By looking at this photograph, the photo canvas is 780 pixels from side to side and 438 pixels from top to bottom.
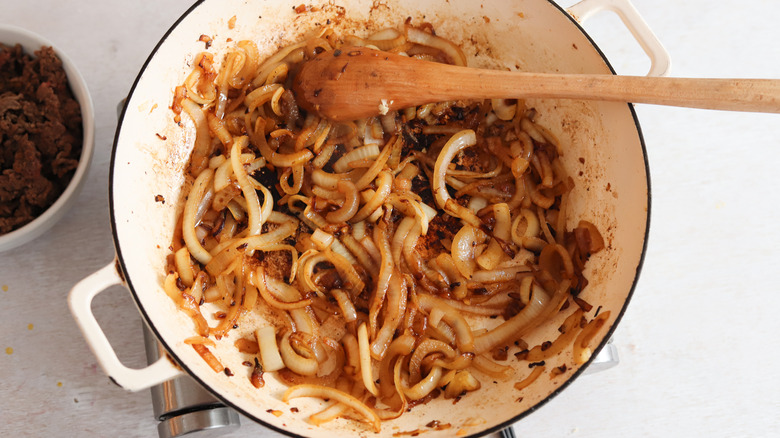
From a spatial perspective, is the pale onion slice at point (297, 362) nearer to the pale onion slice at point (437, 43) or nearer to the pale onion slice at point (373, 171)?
the pale onion slice at point (373, 171)

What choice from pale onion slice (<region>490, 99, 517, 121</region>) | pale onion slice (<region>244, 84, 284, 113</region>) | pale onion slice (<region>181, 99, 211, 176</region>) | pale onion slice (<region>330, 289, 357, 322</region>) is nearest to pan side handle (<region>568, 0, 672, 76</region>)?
pale onion slice (<region>490, 99, 517, 121</region>)

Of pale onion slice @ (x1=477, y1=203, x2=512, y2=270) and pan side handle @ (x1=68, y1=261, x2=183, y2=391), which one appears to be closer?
pan side handle @ (x1=68, y1=261, x2=183, y2=391)

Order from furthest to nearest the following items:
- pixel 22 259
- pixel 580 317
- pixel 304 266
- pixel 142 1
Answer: pixel 142 1 < pixel 22 259 < pixel 304 266 < pixel 580 317

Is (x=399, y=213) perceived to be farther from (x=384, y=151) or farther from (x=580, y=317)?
(x=580, y=317)

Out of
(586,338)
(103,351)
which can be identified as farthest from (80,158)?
(586,338)

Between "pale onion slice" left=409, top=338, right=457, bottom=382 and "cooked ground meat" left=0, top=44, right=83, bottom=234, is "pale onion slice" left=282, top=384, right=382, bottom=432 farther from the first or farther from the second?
"cooked ground meat" left=0, top=44, right=83, bottom=234

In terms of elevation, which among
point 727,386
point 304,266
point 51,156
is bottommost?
point 727,386

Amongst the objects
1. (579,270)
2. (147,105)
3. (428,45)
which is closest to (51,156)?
(147,105)
